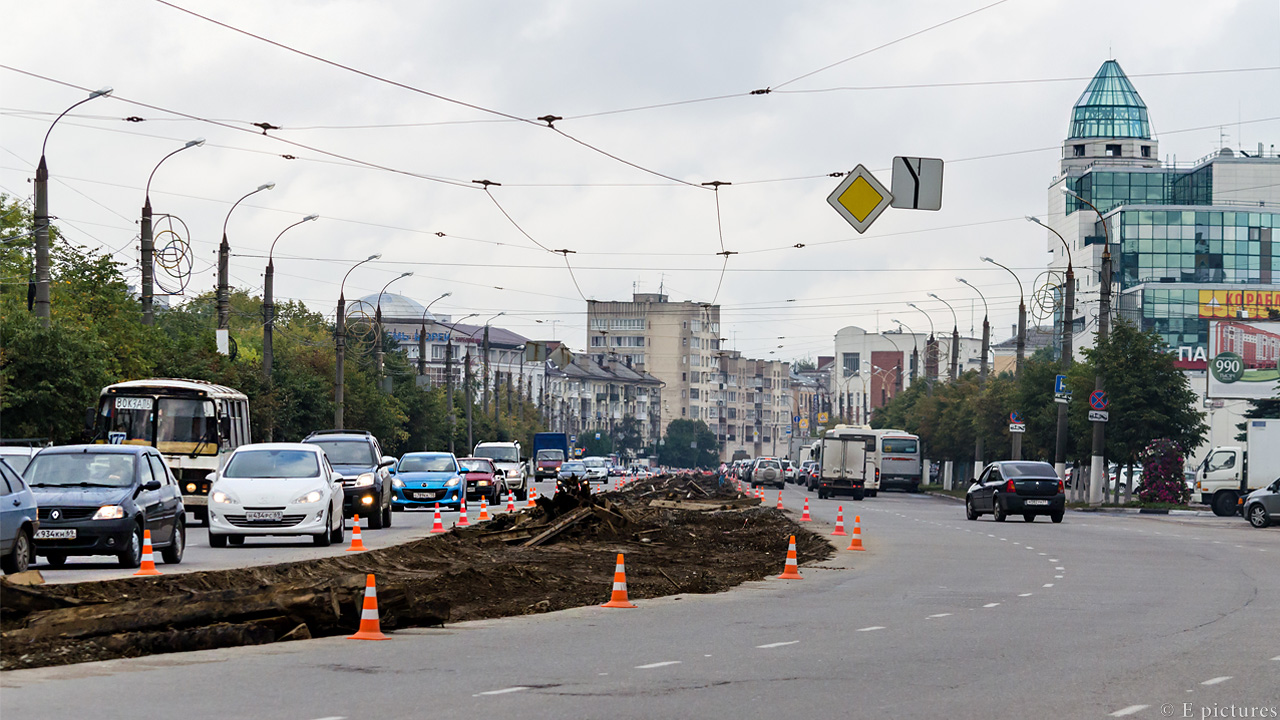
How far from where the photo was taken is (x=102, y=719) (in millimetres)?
8961

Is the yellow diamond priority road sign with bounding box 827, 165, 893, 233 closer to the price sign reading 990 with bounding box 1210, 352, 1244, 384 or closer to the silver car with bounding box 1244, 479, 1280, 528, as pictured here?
the silver car with bounding box 1244, 479, 1280, 528

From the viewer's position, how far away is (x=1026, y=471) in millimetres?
42625

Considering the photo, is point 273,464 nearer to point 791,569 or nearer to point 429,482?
point 791,569

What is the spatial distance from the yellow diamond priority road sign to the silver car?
23376mm

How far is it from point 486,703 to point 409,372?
2932 inches

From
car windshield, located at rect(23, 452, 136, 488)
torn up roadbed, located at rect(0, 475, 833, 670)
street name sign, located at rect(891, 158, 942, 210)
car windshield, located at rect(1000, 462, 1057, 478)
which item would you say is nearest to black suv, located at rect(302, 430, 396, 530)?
torn up roadbed, located at rect(0, 475, 833, 670)

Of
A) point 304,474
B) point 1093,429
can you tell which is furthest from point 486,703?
point 1093,429

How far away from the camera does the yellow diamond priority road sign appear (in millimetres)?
22109

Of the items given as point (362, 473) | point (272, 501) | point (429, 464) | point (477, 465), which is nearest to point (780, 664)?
point (272, 501)

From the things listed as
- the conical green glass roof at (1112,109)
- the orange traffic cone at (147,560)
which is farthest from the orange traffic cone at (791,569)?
the conical green glass roof at (1112,109)

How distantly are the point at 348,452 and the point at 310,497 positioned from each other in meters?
8.63

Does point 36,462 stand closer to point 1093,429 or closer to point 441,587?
point 441,587

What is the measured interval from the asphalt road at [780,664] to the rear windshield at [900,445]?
62.7m

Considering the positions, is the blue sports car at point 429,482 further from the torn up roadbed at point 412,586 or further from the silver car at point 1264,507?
the silver car at point 1264,507
